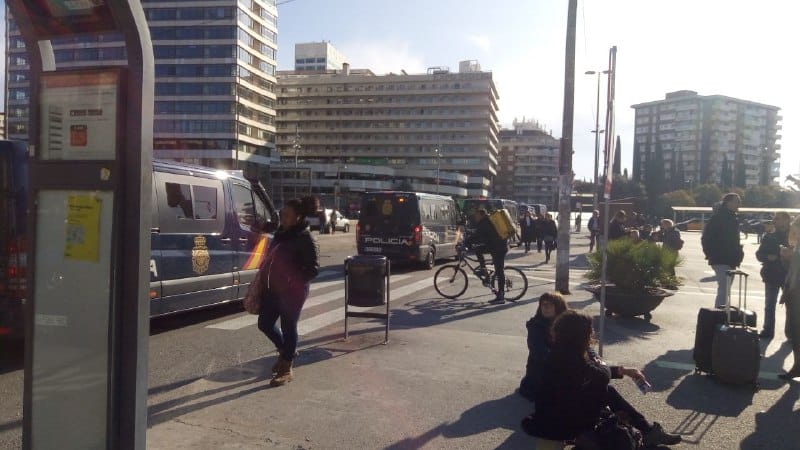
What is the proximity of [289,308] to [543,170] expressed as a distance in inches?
5811

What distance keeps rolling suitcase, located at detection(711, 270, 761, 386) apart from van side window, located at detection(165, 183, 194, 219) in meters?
6.14

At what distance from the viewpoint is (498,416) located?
485 cm

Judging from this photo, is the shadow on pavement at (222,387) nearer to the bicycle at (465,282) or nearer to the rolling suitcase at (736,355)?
the rolling suitcase at (736,355)

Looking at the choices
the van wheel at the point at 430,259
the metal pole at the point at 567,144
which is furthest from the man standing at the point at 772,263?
the van wheel at the point at 430,259

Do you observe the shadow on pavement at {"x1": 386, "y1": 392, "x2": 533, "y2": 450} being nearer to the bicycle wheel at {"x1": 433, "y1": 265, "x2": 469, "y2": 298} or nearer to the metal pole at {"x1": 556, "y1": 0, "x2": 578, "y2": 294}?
the bicycle wheel at {"x1": 433, "y1": 265, "x2": 469, "y2": 298}

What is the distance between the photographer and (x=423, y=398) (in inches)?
206

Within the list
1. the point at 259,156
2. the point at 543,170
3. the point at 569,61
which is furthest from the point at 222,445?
the point at 543,170

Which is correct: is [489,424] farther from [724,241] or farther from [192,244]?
[724,241]

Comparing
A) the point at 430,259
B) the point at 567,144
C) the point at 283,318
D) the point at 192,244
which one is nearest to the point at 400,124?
the point at 430,259

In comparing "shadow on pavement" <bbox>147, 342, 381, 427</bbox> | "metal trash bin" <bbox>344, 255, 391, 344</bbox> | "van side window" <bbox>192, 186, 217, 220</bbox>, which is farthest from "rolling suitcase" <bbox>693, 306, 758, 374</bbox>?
"van side window" <bbox>192, 186, 217, 220</bbox>

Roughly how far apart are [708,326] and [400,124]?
111 metres

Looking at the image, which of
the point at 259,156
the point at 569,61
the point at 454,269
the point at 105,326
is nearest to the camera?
the point at 105,326

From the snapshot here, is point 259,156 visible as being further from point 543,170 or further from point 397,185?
point 543,170

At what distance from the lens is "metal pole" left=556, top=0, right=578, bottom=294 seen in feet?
40.4
